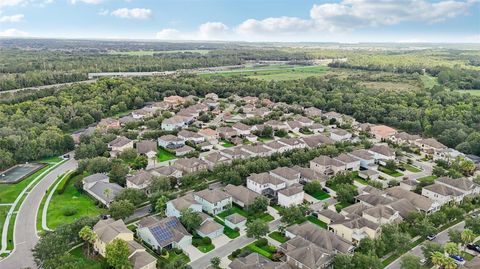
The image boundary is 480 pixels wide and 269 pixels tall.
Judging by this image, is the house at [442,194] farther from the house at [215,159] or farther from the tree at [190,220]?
the tree at [190,220]

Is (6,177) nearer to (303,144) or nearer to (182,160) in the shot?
(182,160)

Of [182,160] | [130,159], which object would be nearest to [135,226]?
[182,160]

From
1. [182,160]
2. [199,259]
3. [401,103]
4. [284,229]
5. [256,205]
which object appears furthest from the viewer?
[401,103]

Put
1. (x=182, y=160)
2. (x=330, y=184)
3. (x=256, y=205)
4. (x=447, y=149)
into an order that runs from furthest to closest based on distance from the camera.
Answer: (x=447, y=149)
(x=182, y=160)
(x=330, y=184)
(x=256, y=205)

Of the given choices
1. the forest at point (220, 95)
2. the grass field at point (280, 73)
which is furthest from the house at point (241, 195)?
the grass field at point (280, 73)

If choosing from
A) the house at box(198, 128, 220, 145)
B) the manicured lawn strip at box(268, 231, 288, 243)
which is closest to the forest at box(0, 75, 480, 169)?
the house at box(198, 128, 220, 145)

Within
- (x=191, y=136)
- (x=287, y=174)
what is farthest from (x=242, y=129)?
(x=287, y=174)
